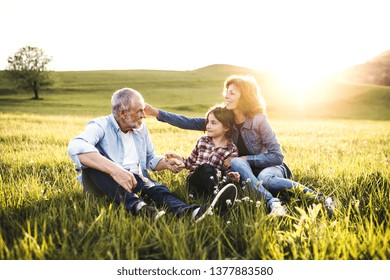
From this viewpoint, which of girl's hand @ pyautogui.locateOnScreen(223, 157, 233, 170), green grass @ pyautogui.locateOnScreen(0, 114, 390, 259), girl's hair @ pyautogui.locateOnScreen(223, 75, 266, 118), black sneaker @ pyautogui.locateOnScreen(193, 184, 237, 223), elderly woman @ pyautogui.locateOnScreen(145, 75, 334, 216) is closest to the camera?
green grass @ pyautogui.locateOnScreen(0, 114, 390, 259)

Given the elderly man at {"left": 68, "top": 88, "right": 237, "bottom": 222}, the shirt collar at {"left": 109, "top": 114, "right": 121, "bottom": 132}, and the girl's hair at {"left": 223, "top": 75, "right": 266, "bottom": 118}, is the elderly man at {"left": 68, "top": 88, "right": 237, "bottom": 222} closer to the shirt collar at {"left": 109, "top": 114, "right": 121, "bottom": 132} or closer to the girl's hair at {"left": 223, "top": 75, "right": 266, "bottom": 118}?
the shirt collar at {"left": 109, "top": 114, "right": 121, "bottom": 132}

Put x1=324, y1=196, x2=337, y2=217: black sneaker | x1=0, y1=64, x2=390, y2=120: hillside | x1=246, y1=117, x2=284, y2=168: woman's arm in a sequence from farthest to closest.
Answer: x1=0, y1=64, x2=390, y2=120: hillside, x1=246, y1=117, x2=284, y2=168: woman's arm, x1=324, y1=196, x2=337, y2=217: black sneaker

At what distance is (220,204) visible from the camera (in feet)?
11.6

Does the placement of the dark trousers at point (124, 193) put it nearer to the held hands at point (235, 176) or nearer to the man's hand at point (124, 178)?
the man's hand at point (124, 178)

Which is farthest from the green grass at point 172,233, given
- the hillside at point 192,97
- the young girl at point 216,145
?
the hillside at point 192,97

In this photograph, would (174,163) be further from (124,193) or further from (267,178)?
(267,178)

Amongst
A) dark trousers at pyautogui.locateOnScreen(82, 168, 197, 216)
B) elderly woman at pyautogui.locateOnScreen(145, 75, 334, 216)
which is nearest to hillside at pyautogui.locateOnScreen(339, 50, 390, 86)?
elderly woman at pyautogui.locateOnScreen(145, 75, 334, 216)

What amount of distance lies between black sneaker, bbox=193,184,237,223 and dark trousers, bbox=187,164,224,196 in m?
0.66

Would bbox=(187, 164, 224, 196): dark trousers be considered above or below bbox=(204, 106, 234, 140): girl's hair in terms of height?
below

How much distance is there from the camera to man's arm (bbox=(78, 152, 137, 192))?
3689 millimetres

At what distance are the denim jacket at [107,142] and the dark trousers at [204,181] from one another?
0.71 m

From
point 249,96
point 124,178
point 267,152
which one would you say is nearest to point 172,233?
point 124,178
